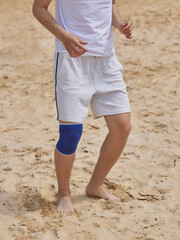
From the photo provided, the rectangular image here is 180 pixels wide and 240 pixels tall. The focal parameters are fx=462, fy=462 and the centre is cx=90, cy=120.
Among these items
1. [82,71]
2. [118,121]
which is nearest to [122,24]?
[82,71]

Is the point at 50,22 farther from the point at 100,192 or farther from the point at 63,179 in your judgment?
the point at 100,192

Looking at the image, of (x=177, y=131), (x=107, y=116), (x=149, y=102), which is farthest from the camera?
(x=149, y=102)

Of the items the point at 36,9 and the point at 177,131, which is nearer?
the point at 36,9

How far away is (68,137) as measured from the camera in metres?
3.10

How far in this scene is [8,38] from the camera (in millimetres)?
9086

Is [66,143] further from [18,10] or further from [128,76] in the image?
[18,10]

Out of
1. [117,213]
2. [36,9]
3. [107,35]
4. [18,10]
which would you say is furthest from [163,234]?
[18,10]

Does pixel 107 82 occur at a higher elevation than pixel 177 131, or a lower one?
higher

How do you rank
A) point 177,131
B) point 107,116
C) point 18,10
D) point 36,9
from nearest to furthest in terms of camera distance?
point 36,9 → point 107,116 → point 177,131 → point 18,10

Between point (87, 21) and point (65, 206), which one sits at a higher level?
point (87, 21)

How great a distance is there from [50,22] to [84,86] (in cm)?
47

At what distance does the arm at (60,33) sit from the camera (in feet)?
9.34

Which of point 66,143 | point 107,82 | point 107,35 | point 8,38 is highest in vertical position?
point 107,35

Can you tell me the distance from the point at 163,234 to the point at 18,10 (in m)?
8.46
